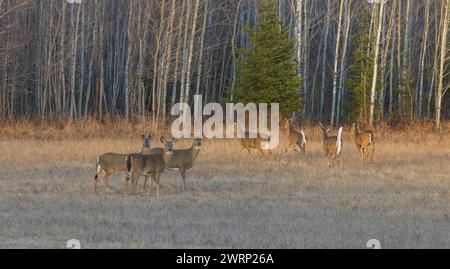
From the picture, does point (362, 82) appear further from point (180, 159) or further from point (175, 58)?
point (180, 159)

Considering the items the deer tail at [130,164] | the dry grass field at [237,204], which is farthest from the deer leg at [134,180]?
the dry grass field at [237,204]

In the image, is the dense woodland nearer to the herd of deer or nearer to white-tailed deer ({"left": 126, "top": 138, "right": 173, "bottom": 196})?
the herd of deer

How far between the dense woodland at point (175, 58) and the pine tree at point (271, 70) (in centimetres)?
116

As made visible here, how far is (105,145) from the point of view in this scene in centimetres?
2589

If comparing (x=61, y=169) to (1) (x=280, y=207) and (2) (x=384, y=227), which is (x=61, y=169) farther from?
(2) (x=384, y=227)

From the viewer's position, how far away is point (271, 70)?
32.5 metres

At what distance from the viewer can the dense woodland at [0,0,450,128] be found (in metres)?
37.2

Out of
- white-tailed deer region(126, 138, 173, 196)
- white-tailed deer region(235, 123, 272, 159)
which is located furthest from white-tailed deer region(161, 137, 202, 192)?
white-tailed deer region(235, 123, 272, 159)

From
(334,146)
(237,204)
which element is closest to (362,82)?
(334,146)

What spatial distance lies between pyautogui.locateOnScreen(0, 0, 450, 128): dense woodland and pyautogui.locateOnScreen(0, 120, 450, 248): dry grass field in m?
12.3

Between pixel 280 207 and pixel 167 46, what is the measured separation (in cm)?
2223

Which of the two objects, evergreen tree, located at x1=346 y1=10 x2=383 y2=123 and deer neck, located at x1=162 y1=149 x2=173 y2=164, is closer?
deer neck, located at x1=162 y1=149 x2=173 y2=164

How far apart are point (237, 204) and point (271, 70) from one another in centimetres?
1799
